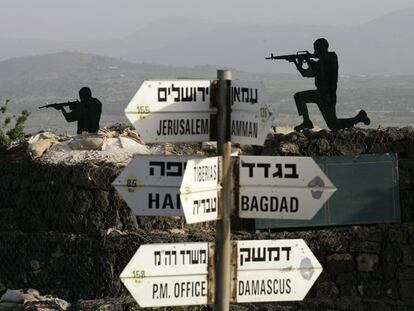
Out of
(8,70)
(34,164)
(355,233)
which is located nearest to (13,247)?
(34,164)

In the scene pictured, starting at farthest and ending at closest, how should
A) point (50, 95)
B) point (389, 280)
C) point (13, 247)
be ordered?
point (50, 95) < point (13, 247) < point (389, 280)

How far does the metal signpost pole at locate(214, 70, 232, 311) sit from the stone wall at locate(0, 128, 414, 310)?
6525 millimetres

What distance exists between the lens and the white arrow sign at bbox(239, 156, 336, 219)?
19.6 ft

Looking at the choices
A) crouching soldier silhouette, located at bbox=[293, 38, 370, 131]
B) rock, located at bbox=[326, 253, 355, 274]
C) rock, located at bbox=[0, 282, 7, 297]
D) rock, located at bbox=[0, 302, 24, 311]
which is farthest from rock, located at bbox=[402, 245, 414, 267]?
rock, located at bbox=[0, 282, 7, 297]

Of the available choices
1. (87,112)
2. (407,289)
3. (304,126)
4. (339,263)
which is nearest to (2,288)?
(87,112)

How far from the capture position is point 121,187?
238 inches

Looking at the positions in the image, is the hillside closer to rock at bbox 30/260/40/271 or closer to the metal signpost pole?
rock at bbox 30/260/40/271

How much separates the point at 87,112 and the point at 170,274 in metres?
10.9

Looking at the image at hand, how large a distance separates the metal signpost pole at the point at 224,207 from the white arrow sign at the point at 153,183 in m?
0.24

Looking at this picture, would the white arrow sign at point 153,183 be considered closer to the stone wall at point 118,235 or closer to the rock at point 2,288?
the stone wall at point 118,235

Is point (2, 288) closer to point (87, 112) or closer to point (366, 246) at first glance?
point (87, 112)

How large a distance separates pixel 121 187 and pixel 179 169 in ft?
1.15

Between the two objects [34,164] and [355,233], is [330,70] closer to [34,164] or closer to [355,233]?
[355,233]

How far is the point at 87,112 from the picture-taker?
16609mm
